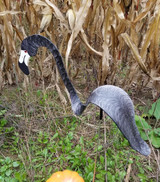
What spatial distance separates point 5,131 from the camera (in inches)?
37.1

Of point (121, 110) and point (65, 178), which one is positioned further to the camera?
point (65, 178)

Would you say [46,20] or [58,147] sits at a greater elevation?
[46,20]

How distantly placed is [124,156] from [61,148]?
0.32 metres

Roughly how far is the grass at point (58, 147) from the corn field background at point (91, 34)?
10 centimetres

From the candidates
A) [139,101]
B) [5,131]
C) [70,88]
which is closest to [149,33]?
[139,101]

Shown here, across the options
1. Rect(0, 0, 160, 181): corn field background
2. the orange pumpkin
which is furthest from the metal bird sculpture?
Rect(0, 0, 160, 181): corn field background

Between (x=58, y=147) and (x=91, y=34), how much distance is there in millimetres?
730

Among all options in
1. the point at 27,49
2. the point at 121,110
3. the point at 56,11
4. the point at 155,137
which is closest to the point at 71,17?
the point at 56,11

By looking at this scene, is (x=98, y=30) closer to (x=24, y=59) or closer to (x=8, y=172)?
(x=24, y=59)

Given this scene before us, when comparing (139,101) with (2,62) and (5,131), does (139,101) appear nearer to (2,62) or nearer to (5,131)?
(5,131)

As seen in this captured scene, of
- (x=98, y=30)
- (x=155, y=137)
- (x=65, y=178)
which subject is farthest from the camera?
(x=98, y=30)

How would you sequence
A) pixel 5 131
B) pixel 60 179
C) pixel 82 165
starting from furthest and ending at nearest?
pixel 5 131
pixel 82 165
pixel 60 179

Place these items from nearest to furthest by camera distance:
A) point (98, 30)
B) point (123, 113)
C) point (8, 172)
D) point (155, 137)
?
point (123, 113) → point (8, 172) → point (155, 137) → point (98, 30)

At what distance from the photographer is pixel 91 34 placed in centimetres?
114
